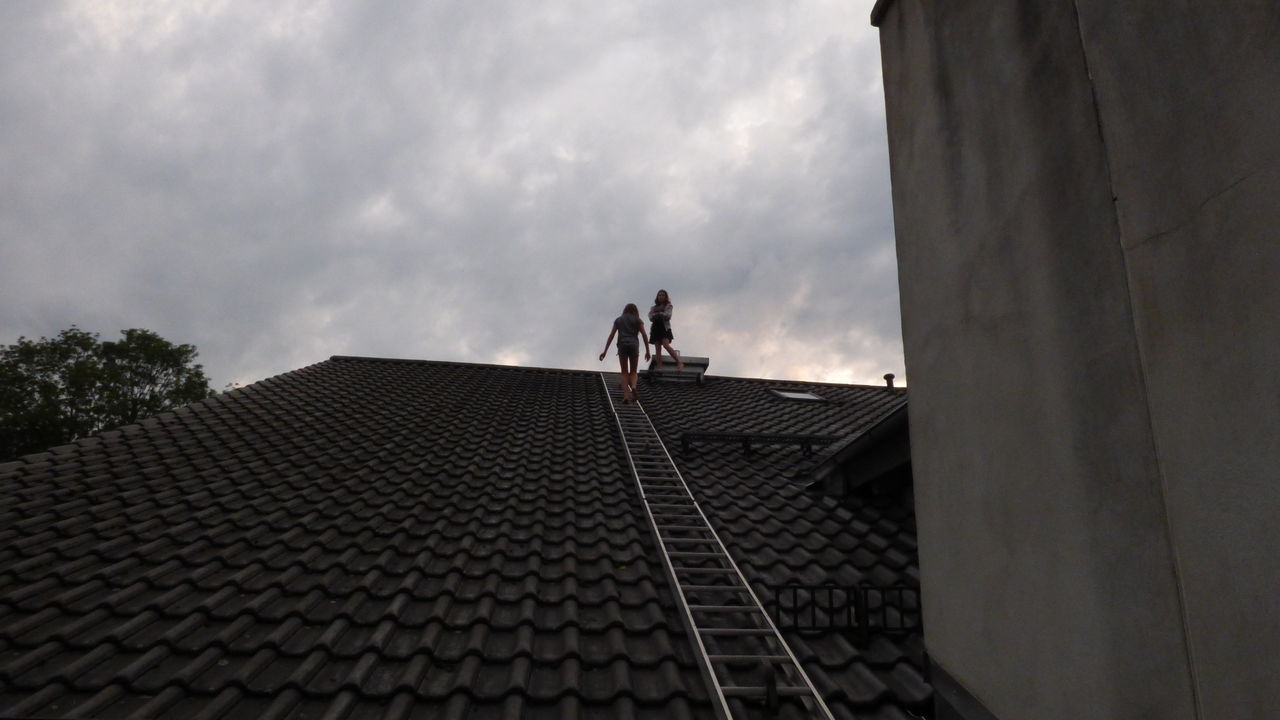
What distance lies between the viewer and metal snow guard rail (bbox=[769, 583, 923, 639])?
3.95 m

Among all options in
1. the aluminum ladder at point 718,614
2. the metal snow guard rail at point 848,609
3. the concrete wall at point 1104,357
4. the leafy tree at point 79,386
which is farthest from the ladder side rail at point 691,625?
the leafy tree at point 79,386

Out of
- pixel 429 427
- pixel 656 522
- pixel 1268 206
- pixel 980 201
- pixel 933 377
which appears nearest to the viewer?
pixel 1268 206

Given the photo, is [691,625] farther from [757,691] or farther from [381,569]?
[381,569]

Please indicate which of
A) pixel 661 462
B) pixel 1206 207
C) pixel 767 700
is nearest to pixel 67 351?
pixel 661 462

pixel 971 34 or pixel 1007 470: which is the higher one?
pixel 971 34

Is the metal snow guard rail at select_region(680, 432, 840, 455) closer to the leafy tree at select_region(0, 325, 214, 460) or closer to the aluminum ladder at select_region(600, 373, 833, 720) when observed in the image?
the aluminum ladder at select_region(600, 373, 833, 720)

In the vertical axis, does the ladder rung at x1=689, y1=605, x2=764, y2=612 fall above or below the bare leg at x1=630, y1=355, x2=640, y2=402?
below

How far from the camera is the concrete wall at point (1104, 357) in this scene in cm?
166

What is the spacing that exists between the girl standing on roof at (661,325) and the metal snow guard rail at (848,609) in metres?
7.70

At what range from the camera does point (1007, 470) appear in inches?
104

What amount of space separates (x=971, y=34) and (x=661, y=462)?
5124 mm

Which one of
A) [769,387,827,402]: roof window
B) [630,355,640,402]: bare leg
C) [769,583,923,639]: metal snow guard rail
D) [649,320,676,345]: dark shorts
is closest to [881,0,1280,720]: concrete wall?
[769,583,923,639]: metal snow guard rail

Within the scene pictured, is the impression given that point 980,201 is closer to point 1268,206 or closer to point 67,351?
point 1268,206

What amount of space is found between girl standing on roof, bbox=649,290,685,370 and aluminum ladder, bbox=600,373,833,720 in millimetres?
5443
